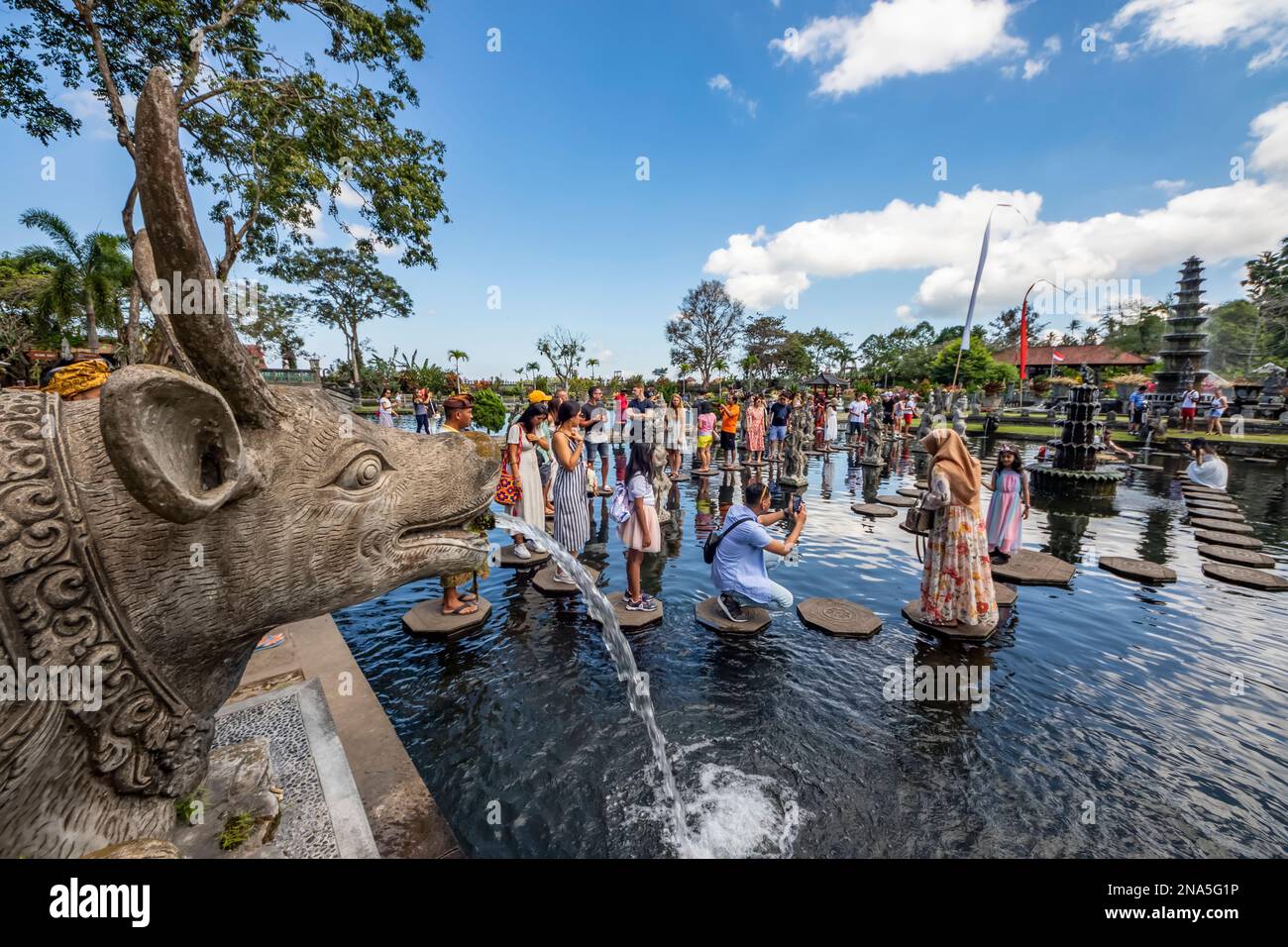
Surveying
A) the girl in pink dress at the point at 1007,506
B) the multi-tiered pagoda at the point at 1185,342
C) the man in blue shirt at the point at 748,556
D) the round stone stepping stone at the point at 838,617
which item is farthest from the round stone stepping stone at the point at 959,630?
the multi-tiered pagoda at the point at 1185,342

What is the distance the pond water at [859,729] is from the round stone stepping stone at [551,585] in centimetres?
13

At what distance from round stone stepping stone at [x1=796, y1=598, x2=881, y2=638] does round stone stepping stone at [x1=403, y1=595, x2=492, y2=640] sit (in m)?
3.27

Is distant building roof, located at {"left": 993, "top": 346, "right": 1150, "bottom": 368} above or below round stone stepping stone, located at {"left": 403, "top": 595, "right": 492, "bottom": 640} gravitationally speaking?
above

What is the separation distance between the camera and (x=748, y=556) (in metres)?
4.72

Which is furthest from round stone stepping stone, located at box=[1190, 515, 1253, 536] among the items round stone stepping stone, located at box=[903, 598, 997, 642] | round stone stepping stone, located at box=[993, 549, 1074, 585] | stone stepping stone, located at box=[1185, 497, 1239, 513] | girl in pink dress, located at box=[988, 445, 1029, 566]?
round stone stepping stone, located at box=[903, 598, 997, 642]

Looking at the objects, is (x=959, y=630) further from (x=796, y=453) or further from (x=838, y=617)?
(x=796, y=453)

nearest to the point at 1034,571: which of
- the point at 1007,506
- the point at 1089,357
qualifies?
the point at 1007,506

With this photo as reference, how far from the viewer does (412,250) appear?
1180 cm

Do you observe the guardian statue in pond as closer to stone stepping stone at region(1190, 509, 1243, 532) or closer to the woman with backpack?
the woman with backpack

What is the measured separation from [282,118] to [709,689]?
44.1ft

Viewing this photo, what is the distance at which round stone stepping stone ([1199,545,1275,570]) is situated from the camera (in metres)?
6.55

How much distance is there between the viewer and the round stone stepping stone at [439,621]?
4574 millimetres

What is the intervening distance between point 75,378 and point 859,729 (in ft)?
16.2
